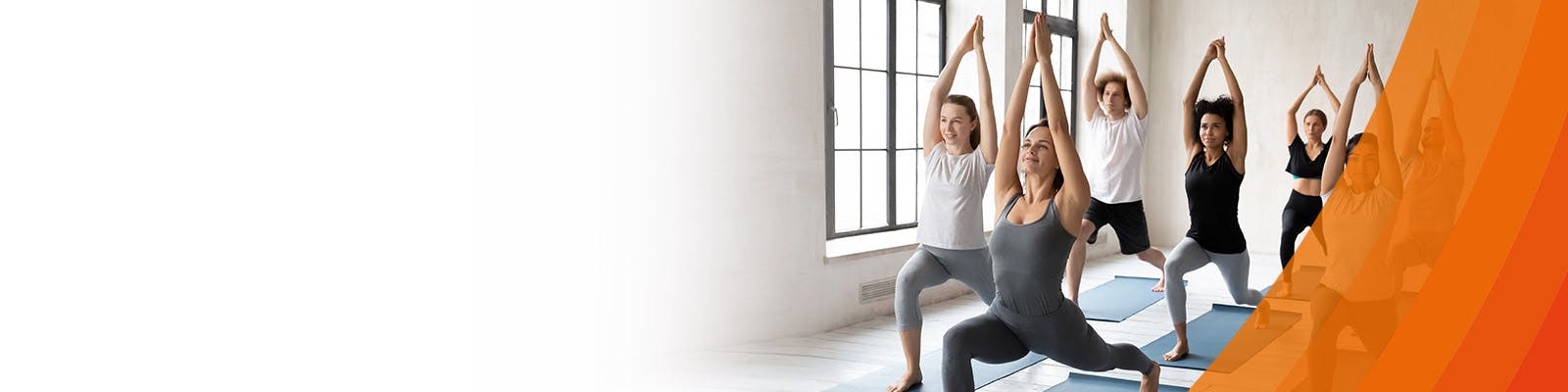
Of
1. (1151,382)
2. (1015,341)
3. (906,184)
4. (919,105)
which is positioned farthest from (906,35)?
(1015,341)

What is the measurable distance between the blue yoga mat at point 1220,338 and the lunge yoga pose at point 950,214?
842mm

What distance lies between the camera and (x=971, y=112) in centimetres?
389

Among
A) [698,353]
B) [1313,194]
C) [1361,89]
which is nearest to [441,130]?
[698,353]

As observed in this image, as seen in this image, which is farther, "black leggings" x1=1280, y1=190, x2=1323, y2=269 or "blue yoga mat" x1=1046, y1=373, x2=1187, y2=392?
"black leggings" x1=1280, y1=190, x2=1323, y2=269

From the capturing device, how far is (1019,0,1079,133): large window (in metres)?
8.00

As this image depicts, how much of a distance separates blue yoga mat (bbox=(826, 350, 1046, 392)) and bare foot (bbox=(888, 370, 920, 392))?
0.07ft

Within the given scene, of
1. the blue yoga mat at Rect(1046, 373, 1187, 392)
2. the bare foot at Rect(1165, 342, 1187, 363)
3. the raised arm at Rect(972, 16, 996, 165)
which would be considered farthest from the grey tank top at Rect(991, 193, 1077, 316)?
the bare foot at Rect(1165, 342, 1187, 363)

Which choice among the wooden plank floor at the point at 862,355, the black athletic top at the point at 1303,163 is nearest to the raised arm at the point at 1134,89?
the wooden plank floor at the point at 862,355

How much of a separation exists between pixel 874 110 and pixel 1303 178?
207cm

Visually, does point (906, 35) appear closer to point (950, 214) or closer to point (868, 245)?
point (868, 245)

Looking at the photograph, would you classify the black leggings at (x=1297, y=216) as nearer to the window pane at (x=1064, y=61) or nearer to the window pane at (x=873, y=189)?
the window pane at (x=873, y=189)

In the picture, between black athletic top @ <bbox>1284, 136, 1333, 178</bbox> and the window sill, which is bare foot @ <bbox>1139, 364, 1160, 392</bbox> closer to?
the window sill

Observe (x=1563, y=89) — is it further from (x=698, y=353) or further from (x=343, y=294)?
(x=343, y=294)

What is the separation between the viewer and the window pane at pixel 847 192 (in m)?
5.91
